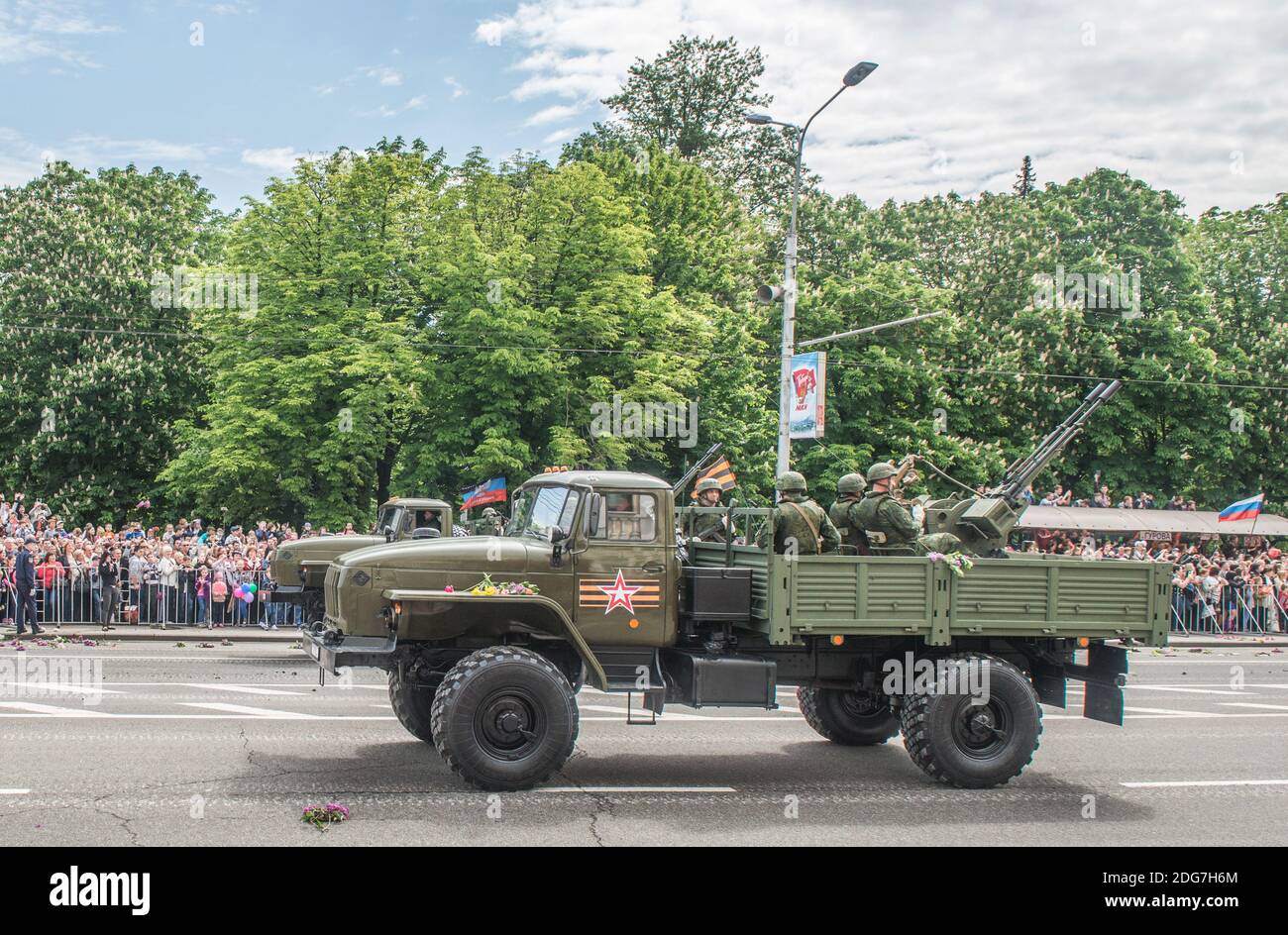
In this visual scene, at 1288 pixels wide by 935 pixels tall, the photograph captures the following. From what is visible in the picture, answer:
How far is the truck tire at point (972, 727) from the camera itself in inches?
419

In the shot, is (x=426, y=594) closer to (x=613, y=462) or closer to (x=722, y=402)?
(x=613, y=462)

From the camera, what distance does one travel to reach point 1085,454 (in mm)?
45500

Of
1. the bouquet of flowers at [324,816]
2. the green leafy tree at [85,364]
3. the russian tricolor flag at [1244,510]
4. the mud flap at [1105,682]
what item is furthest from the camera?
the green leafy tree at [85,364]

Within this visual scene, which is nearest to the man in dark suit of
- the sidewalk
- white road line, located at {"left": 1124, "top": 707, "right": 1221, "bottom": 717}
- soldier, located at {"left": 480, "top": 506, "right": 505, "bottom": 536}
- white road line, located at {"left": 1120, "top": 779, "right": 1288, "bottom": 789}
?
the sidewalk

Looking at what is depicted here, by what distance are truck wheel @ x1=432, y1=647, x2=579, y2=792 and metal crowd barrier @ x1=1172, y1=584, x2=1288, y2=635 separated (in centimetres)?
2475

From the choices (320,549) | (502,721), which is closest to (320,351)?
(320,549)

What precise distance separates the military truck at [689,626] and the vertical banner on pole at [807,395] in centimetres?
1301

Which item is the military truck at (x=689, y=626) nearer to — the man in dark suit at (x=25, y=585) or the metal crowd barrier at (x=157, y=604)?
the man in dark suit at (x=25, y=585)

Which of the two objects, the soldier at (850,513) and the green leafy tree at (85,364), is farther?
the green leafy tree at (85,364)

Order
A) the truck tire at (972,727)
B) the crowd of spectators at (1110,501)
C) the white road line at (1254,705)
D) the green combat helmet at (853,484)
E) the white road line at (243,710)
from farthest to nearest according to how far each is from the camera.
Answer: the crowd of spectators at (1110,501) → the white road line at (1254,705) → the white road line at (243,710) → the green combat helmet at (853,484) → the truck tire at (972,727)

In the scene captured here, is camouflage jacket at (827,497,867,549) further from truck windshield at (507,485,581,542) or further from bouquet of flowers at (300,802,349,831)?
bouquet of flowers at (300,802,349,831)

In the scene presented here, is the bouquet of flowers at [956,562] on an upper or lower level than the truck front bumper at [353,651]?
upper

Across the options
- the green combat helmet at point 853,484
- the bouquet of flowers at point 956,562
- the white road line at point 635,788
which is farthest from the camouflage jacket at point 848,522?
the white road line at point 635,788
